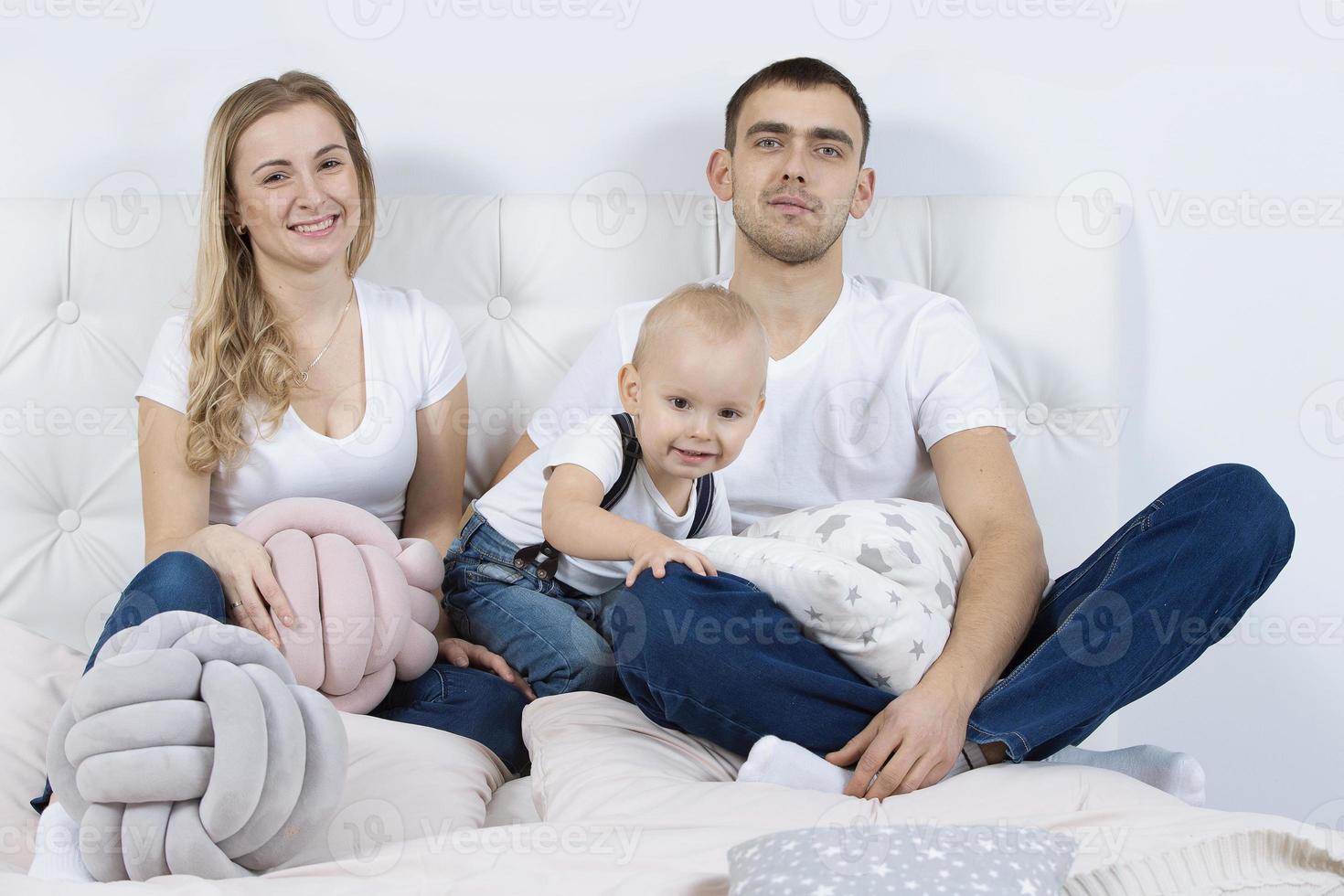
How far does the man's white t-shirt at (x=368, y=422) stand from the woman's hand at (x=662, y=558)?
0.49 m

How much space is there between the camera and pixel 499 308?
1789 millimetres

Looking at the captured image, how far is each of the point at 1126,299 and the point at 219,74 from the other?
1.43m

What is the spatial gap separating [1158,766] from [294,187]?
3.97 feet

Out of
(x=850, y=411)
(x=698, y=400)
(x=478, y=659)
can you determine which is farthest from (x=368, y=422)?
(x=850, y=411)

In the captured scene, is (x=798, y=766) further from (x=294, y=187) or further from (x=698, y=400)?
(x=294, y=187)

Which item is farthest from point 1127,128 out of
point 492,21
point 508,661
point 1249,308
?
point 508,661

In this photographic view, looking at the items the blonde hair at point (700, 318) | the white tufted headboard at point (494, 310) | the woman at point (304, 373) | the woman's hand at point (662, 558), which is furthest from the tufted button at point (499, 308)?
the woman's hand at point (662, 558)

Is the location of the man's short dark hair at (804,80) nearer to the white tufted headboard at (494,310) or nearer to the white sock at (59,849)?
the white tufted headboard at (494,310)

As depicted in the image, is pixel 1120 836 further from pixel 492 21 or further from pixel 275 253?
pixel 492 21

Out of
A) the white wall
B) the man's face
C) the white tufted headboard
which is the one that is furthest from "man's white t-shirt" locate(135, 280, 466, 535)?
the man's face

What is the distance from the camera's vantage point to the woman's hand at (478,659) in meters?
1.46

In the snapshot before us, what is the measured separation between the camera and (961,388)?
1.56 metres

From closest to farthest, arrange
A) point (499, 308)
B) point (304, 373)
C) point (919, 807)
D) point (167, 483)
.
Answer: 1. point (919, 807)
2. point (167, 483)
3. point (304, 373)
4. point (499, 308)

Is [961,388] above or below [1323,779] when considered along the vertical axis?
above
